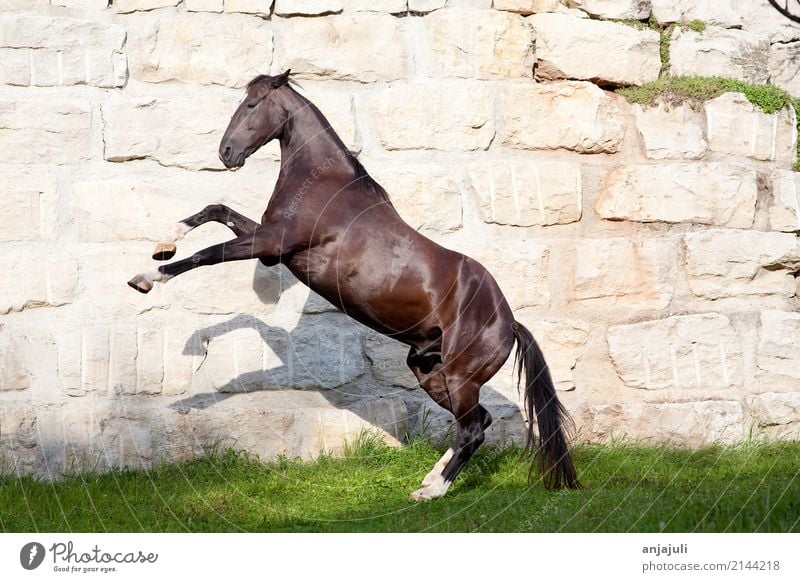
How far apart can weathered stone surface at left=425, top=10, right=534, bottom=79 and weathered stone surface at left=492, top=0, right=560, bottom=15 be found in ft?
0.20

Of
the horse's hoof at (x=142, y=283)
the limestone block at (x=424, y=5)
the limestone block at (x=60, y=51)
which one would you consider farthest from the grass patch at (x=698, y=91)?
the horse's hoof at (x=142, y=283)

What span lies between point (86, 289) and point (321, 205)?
1.82 meters

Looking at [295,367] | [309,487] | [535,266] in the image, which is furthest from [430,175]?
[309,487]

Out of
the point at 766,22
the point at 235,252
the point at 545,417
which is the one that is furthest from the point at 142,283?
the point at 766,22

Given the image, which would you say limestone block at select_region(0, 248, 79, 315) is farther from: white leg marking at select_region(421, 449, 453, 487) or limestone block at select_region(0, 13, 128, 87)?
white leg marking at select_region(421, 449, 453, 487)

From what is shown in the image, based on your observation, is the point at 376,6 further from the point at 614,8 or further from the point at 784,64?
the point at 784,64

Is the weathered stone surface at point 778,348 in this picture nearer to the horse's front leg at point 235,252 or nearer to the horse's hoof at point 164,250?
the horse's front leg at point 235,252

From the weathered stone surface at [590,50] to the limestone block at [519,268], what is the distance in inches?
46.7

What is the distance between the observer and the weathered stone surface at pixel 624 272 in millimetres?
6871

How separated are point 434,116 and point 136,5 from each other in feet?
6.51

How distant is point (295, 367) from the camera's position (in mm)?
6504
